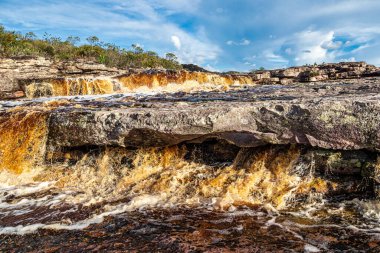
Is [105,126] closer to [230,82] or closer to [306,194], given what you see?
[306,194]

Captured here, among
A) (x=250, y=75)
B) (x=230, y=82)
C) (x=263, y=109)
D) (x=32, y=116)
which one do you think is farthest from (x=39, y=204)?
(x=250, y=75)

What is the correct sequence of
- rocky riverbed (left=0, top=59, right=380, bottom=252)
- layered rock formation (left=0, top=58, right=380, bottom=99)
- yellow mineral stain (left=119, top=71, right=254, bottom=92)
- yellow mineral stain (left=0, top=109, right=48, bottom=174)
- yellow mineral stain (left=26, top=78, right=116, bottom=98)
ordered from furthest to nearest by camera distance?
yellow mineral stain (left=119, top=71, right=254, bottom=92) < layered rock formation (left=0, top=58, right=380, bottom=99) < yellow mineral stain (left=26, top=78, right=116, bottom=98) < yellow mineral stain (left=0, top=109, right=48, bottom=174) < rocky riverbed (left=0, top=59, right=380, bottom=252)

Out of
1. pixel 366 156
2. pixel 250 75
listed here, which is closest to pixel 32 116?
pixel 366 156

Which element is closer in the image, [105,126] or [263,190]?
[263,190]

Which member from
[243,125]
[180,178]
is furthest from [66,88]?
[243,125]

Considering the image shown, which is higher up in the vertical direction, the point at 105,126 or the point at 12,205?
the point at 105,126

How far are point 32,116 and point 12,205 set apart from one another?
3273mm

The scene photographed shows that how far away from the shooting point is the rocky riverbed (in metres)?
4.86

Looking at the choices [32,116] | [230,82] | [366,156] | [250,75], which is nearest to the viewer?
[366,156]


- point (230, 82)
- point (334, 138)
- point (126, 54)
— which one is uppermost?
point (126, 54)

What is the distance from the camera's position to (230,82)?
27234 mm

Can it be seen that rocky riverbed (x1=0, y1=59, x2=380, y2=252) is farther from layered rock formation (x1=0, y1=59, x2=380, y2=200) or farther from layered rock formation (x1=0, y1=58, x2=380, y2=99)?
layered rock formation (x1=0, y1=58, x2=380, y2=99)

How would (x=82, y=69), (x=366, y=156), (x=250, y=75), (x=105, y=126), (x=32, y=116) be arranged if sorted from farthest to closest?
(x=250, y=75), (x=82, y=69), (x=32, y=116), (x=105, y=126), (x=366, y=156)

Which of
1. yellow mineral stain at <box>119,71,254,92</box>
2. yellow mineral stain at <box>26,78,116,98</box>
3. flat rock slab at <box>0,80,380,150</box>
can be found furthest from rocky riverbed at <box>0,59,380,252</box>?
yellow mineral stain at <box>119,71,254,92</box>
